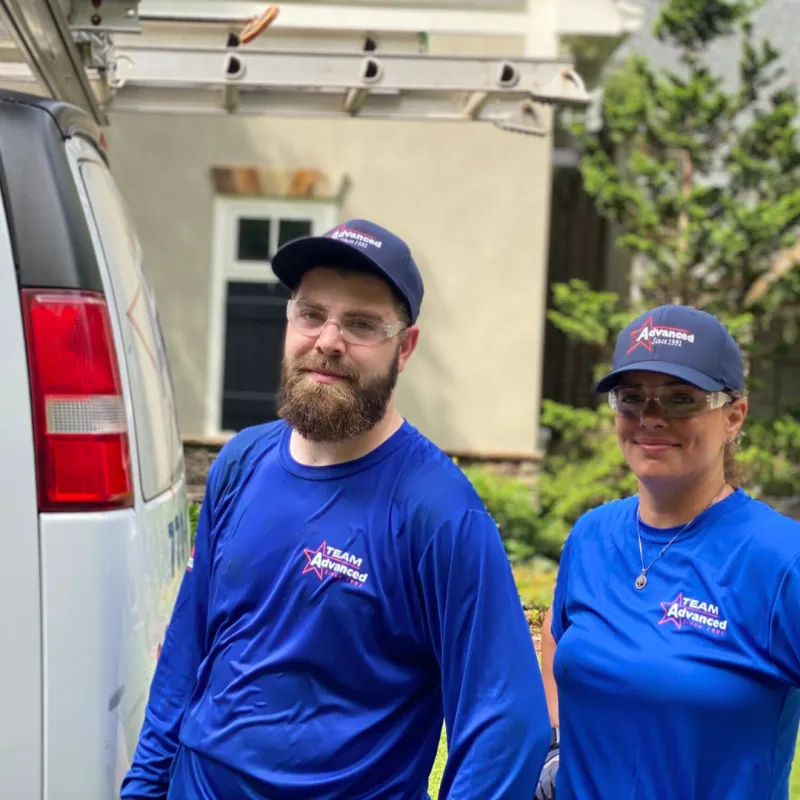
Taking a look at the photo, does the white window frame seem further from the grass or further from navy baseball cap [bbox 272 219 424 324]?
navy baseball cap [bbox 272 219 424 324]

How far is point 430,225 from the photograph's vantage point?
9.39 meters

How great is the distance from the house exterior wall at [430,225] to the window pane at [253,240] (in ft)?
1.02

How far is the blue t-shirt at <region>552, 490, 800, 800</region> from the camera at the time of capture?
6.28 feet

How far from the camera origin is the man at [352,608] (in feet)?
6.13

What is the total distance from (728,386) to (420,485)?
714 millimetres

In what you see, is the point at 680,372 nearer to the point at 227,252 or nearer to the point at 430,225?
the point at 430,225

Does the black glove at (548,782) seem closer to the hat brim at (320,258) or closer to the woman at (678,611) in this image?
the woman at (678,611)

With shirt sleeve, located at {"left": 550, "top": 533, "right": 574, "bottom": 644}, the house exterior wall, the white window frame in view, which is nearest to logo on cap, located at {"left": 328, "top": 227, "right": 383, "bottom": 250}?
shirt sleeve, located at {"left": 550, "top": 533, "right": 574, "bottom": 644}

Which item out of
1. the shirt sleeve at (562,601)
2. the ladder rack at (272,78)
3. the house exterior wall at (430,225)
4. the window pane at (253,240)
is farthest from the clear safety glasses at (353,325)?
the window pane at (253,240)

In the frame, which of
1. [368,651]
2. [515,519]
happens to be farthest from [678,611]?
[515,519]

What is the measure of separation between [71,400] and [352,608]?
2.34ft

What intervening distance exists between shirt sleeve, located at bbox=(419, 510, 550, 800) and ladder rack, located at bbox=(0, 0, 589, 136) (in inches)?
73.5

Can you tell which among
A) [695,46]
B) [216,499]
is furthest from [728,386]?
[695,46]

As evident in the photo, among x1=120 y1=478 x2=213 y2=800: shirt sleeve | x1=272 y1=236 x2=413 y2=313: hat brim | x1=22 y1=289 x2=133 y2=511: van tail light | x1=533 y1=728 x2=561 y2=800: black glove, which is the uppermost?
x1=272 y1=236 x2=413 y2=313: hat brim
